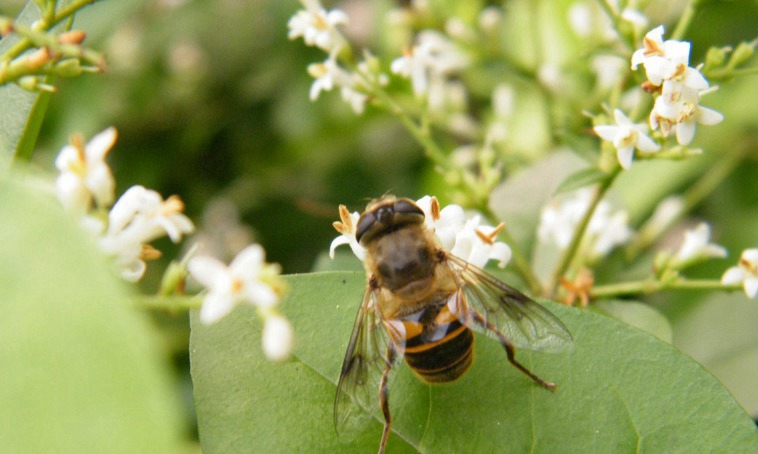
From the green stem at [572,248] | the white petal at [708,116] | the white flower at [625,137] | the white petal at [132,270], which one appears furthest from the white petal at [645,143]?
the white petal at [132,270]

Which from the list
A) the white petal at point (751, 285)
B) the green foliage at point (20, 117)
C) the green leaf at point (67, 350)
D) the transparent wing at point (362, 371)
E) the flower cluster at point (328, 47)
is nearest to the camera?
the green leaf at point (67, 350)

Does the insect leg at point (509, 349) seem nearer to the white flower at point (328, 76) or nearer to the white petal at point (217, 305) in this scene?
the white petal at point (217, 305)

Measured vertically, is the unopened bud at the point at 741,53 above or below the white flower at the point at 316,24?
above

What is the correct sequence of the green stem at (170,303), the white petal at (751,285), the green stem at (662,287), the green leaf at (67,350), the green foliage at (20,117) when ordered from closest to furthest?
1. the green leaf at (67,350)
2. the green stem at (170,303)
3. the green foliage at (20,117)
4. the white petal at (751,285)
5. the green stem at (662,287)

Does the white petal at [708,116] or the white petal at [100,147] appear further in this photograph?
the white petal at [708,116]

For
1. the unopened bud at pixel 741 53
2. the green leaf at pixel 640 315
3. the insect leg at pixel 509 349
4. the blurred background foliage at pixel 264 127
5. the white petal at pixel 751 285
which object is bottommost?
the blurred background foliage at pixel 264 127

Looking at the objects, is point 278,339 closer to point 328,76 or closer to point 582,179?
point 582,179

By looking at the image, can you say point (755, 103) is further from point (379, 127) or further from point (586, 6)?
point (379, 127)

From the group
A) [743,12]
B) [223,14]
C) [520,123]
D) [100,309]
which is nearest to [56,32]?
[100,309]
